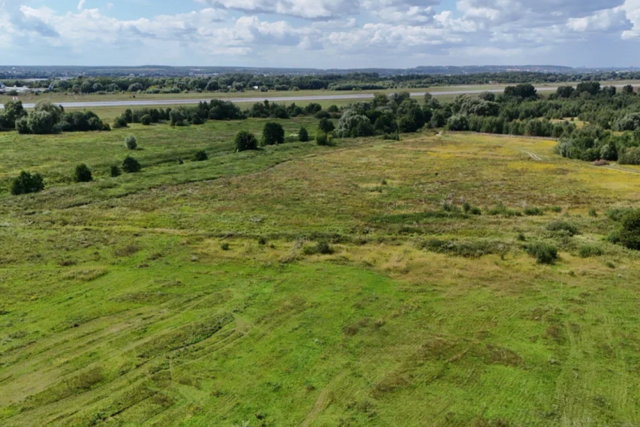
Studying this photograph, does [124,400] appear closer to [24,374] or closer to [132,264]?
[24,374]

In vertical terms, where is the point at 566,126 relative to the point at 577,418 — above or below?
above

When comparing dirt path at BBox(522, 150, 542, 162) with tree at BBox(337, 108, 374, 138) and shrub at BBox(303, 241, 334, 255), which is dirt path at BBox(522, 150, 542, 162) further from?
shrub at BBox(303, 241, 334, 255)

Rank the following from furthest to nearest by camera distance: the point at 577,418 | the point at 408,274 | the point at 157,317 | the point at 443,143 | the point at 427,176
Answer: the point at 443,143 < the point at 427,176 < the point at 408,274 < the point at 157,317 < the point at 577,418

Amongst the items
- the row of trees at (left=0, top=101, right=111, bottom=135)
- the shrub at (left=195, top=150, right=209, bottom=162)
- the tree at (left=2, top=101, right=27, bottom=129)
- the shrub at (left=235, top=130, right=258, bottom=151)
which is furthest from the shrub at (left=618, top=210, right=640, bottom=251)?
the tree at (left=2, top=101, right=27, bottom=129)

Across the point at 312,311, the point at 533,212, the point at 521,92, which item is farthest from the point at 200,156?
the point at 521,92

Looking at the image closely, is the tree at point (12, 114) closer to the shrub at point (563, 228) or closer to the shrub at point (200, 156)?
the shrub at point (200, 156)

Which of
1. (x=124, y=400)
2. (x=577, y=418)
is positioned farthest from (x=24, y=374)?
(x=577, y=418)

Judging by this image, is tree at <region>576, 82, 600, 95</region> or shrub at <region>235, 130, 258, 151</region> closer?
shrub at <region>235, 130, 258, 151</region>

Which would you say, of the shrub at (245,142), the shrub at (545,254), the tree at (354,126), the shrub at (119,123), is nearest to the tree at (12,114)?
the shrub at (119,123)
